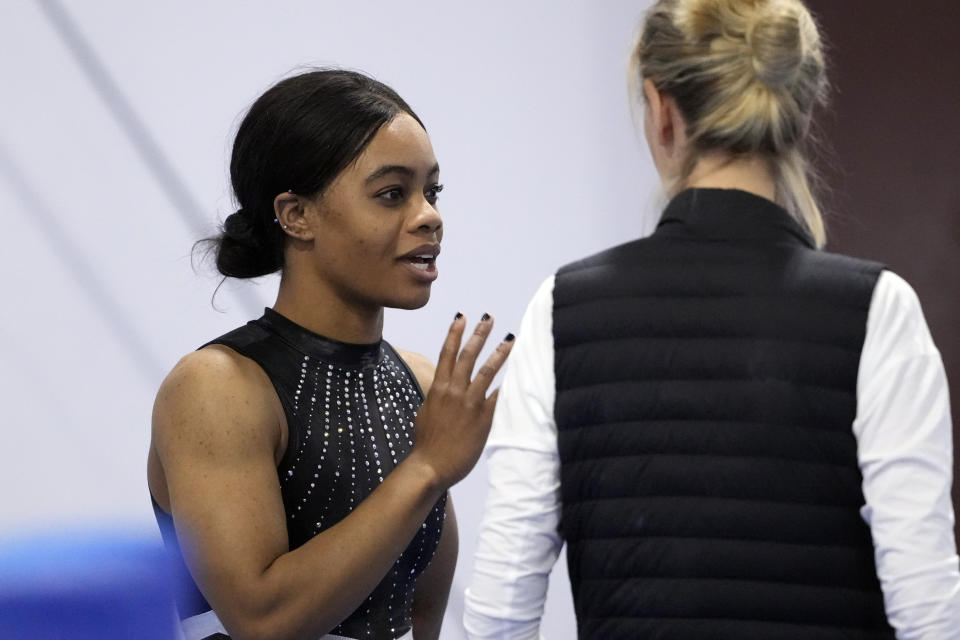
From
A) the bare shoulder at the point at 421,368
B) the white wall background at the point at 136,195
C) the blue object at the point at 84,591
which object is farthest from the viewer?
the white wall background at the point at 136,195

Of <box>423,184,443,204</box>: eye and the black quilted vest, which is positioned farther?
<box>423,184,443,204</box>: eye

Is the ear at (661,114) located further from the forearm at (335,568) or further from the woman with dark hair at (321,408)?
the forearm at (335,568)

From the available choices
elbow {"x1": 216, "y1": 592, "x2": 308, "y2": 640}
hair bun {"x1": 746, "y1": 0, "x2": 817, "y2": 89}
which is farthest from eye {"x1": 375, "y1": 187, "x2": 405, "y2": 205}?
hair bun {"x1": 746, "y1": 0, "x2": 817, "y2": 89}

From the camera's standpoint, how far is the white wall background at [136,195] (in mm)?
2328

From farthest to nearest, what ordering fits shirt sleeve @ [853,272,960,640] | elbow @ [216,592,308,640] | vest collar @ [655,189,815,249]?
elbow @ [216,592,308,640] → vest collar @ [655,189,815,249] → shirt sleeve @ [853,272,960,640]

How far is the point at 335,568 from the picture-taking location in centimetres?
136

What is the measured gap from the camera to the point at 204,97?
246 cm

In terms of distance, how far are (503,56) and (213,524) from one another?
166cm

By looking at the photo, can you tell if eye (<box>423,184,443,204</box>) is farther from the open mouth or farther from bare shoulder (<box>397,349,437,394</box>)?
bare shoulder (<box>397,349,437,394</box>)

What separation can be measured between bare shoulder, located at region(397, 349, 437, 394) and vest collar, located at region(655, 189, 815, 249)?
75cm

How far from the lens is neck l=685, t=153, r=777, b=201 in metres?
1.04

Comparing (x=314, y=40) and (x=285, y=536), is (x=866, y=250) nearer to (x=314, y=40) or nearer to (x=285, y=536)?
(x=314, y=40)

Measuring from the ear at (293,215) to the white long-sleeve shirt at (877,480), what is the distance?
544 mm

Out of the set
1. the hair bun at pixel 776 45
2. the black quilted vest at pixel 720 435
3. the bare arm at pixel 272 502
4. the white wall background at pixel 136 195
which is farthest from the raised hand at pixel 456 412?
the white wall background at pixel 136 195
